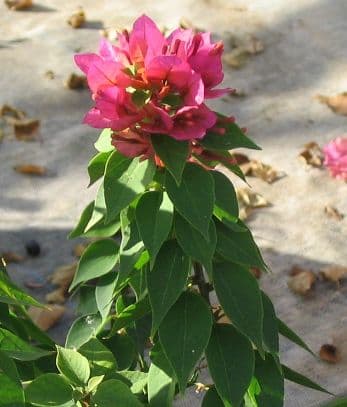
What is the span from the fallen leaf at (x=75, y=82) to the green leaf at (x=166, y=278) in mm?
2712

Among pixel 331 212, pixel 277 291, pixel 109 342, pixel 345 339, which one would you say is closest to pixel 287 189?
pixel 331 212

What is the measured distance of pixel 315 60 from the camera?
4547 millimetres

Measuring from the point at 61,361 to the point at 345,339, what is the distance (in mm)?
1466

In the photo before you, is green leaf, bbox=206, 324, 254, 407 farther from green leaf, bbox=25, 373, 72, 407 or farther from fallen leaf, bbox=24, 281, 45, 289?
fallen leaf, bbox=24, 281, 45, 289

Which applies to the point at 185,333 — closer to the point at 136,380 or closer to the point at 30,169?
the point at 136,380

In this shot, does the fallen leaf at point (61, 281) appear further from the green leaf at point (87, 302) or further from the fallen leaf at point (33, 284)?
the green leaf at point (87, 302)

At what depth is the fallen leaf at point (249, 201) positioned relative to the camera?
3.60 m

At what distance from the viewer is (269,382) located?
75.3 inches

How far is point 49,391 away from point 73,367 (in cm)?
6

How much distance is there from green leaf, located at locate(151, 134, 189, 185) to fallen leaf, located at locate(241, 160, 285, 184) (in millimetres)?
2138

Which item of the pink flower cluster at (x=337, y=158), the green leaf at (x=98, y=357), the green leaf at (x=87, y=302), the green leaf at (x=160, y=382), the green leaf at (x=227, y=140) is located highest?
the green leaf at (x=227, y=140)

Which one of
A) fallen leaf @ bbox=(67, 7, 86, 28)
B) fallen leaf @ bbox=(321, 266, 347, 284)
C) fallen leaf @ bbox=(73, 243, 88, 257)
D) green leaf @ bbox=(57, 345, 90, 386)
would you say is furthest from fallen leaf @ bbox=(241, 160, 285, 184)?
green leaf @ bbox=(57, 345, 90, 386)

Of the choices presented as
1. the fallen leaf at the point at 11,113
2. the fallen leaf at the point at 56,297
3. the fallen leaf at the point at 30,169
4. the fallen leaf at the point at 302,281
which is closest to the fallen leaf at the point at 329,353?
the fallen leaf at the point at 302,281

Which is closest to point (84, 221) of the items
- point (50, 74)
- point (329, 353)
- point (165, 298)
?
point (165, 298)
